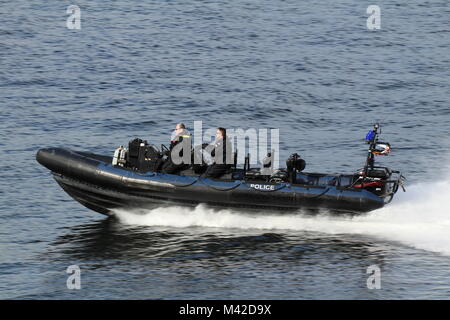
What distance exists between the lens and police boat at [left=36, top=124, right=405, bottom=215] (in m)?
22.9

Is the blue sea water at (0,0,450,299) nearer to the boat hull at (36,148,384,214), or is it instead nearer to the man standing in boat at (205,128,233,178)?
the boat hull at (36,148,384,214)

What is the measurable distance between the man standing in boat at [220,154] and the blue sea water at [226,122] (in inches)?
35.6

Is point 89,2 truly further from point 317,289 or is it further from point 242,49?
point 317,289

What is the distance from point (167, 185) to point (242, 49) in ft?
69.8

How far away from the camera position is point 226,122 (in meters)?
34.5

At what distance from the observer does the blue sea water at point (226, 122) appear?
21.1 meters

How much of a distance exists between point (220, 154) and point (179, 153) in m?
1.00

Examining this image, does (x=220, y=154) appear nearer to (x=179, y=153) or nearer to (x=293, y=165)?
(x=179, y=153)

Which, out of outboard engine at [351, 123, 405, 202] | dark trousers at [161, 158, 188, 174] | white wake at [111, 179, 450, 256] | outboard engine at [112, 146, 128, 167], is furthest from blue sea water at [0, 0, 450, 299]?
outboard engine at [112, 146, 128, 167]

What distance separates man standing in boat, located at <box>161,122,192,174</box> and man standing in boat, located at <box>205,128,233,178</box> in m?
0.52
